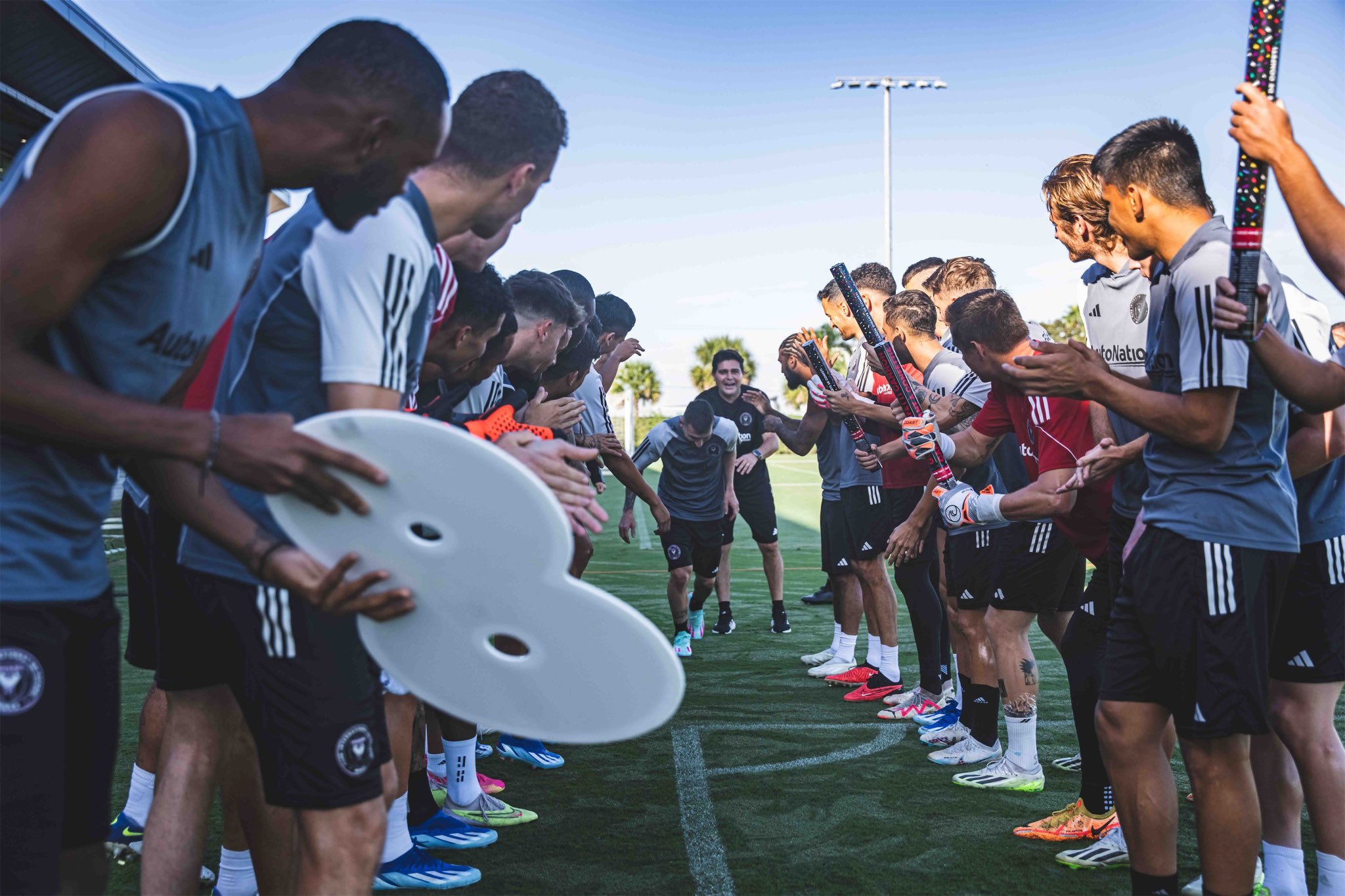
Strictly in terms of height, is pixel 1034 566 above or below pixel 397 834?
above

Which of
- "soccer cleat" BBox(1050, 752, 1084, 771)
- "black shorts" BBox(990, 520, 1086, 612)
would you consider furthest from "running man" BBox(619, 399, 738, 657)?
"black shorts" BBox(990, 520, 1086, 612)

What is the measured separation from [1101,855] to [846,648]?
149 inches

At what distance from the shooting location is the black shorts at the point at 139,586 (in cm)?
301

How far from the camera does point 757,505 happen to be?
9.95 meters

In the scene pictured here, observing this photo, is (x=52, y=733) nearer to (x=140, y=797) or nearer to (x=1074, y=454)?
(x=140, y=797)

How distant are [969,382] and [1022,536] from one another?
1.17 metres

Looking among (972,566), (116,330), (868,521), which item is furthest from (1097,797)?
(116,330)

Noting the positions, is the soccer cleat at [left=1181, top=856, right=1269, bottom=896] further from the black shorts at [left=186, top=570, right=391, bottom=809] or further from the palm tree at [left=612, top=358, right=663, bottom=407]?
the palm tree at [left=612, top=358, right=663, bottom=407]

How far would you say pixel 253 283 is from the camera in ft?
7.54

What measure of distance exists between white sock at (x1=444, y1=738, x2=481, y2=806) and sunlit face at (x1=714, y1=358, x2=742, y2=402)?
641 cm

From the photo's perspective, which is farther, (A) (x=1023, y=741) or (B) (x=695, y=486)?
(B) (x=695, y=486)

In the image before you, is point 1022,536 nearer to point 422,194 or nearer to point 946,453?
point 946,453

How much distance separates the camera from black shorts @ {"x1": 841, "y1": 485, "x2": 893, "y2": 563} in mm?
6832

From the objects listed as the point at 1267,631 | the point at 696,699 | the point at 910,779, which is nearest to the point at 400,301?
the point at 1267,631
